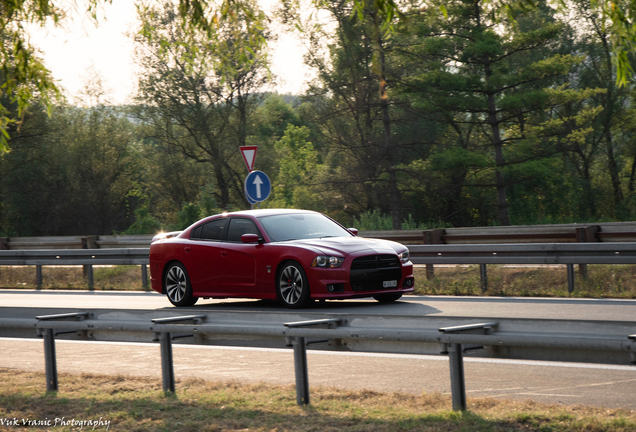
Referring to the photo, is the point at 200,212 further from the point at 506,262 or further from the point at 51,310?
the point at 51,310

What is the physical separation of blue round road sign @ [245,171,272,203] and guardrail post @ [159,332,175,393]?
10.9m

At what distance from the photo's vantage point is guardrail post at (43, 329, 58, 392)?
23.0ft

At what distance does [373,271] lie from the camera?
11391mm

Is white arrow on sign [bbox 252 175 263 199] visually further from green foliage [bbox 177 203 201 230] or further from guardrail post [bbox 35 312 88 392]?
green foliage [bbox 177 203 201 230]

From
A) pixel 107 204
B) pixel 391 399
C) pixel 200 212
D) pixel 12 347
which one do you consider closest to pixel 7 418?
pixel 391 399

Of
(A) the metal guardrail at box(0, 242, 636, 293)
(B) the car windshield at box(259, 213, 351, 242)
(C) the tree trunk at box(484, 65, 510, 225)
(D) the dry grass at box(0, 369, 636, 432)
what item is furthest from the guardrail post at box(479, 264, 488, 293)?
(C) the tree trunk at box(484, 65, 510, 225)

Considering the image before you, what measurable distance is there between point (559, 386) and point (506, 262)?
7.30 m

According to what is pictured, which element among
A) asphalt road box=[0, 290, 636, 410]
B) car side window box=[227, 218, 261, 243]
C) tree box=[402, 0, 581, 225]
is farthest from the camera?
tree box=[402, 0, 581, 225]

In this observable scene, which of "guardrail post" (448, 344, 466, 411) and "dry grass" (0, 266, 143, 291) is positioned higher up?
"dry grass" (0, 266, 143, 291)

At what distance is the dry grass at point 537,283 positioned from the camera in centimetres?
1306

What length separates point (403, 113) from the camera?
3553cm

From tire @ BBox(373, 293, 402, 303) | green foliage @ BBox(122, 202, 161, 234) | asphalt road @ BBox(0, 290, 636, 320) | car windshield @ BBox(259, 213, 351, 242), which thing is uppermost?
green foliage @ BBox(122, 202, 161, 234)

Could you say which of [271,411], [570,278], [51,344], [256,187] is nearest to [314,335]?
[271,411]

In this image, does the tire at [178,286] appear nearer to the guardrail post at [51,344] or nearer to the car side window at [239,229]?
the car side window at [239,229]
